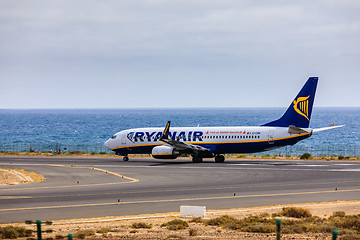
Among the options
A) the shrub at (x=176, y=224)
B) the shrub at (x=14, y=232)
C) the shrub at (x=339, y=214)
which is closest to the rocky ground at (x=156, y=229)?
the shrub at (x=176, y=224)

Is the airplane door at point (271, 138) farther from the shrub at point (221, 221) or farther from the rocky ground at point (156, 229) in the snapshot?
the shrub at point (221, 221)

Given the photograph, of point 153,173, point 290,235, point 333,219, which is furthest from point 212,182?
point 290,235

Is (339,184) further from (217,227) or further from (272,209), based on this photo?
(217,227)

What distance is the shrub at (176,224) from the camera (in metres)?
21.4

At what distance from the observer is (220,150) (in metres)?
58.4

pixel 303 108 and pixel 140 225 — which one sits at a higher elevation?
pixel 303 108

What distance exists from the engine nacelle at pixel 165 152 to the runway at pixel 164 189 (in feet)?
20.7

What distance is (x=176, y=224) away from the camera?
21969mm

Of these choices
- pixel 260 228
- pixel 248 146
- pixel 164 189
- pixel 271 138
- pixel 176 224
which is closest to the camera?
pixel 260 228

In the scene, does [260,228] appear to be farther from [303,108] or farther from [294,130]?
[303,108]

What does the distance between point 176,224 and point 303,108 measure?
35248 millimetres

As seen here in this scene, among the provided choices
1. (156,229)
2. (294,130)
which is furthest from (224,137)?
(156,229)

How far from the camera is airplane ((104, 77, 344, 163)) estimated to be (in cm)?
5438

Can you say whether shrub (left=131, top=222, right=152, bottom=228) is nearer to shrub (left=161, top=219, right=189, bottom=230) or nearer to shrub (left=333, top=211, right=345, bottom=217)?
shrub (left=161, top=219, right=189, bottom=230)
